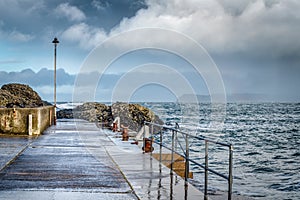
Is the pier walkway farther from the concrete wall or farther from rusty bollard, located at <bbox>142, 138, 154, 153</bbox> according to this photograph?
the concrete wall

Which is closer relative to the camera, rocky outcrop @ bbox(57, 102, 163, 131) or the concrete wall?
the concrete wall

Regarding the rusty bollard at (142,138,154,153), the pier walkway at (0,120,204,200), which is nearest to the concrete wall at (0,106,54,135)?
the pier walkway at (0,120,204,200)

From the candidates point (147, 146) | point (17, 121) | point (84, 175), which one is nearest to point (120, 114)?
point (17, 121)

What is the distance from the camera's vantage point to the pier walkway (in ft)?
25.6

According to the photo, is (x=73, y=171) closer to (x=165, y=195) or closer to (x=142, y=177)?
(x=142, y=177)

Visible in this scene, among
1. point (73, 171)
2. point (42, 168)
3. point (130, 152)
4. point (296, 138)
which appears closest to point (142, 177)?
point (73, 171)

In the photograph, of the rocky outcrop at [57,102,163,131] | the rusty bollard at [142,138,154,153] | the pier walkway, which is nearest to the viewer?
the pier walkway

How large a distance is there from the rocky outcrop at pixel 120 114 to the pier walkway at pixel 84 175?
33.3m

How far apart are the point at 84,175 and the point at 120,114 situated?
42863 millimetres

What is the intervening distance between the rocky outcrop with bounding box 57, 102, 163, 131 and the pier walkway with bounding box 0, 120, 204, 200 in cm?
3328

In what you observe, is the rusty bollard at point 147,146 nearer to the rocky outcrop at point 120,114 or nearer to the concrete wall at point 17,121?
the concrete wall at point 17,121

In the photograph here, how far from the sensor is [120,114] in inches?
2068

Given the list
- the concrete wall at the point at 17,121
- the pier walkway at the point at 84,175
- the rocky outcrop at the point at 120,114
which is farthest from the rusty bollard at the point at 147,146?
the rocky outcrop at the point at 120,114

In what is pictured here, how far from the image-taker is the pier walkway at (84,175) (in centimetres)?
779
